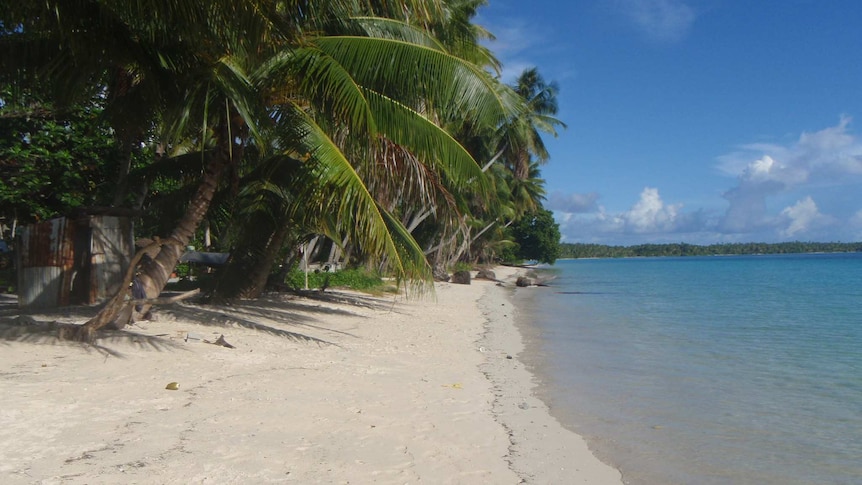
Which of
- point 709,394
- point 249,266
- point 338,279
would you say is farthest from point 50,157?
point 709,394

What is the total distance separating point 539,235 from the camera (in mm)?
71438

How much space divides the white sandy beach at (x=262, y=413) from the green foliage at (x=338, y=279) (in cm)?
837

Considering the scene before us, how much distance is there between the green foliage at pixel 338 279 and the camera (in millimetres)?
17766

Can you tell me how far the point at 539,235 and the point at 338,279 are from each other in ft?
178

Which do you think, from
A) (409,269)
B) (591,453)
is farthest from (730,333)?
(591,453)

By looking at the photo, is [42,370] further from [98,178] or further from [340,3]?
[98,178]

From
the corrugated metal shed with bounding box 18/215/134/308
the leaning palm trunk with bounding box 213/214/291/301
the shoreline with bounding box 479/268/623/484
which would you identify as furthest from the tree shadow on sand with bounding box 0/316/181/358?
the leaning palm trunk with bounding box 213/214/291/301

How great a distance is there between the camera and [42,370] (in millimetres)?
5863

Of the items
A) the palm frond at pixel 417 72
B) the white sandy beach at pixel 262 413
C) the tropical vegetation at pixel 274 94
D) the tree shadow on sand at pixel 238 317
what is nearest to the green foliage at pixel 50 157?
the tropical vegetation at pixel 274 94

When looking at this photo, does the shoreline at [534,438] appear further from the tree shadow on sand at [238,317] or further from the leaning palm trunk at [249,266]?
the leaning palm trunk at [249,266]

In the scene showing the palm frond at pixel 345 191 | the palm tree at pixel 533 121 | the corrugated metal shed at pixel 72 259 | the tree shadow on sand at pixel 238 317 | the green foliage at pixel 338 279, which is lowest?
the tree shadow on sand at pixel 238 317

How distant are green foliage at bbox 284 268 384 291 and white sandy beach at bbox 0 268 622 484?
8374mm

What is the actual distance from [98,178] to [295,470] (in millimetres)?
→ 11195

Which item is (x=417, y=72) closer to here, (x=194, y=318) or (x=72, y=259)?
(x=194, y=318)
